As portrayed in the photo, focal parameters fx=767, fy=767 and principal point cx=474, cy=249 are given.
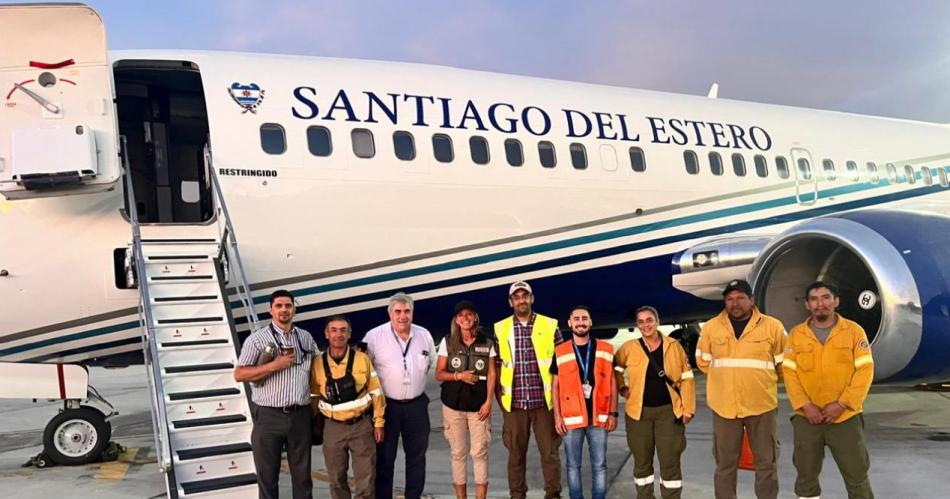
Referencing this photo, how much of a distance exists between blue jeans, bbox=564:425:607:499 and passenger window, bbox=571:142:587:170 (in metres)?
4.12

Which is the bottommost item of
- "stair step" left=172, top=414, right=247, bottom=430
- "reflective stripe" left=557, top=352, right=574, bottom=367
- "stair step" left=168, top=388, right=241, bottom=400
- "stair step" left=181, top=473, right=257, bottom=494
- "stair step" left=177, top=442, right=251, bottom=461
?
"stair step" left=181, top=473, right=257, bottom=494

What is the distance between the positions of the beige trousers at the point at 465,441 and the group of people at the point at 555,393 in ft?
0.03

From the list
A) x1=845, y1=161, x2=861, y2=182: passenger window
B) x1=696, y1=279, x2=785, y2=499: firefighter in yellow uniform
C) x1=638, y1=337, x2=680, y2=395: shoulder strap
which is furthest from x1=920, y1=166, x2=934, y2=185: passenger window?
x1=638, y1=337, x2=680, y2=395: shoulder strap

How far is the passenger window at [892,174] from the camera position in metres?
11.4

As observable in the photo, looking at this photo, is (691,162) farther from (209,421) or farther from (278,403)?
(209,421)

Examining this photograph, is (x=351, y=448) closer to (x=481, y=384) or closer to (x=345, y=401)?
(x=345, y=401)

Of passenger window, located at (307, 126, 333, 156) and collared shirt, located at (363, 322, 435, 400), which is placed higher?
passenger window, located at (307, 126, 333, 156)

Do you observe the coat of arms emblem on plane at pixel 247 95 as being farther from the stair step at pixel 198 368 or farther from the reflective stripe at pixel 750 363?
the reflective stripe at pixel 750 363

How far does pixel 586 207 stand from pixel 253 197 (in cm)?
370

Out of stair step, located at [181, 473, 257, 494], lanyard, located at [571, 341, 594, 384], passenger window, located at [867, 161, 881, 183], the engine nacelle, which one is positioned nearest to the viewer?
stair step, located at [181, 473, 257, 494]

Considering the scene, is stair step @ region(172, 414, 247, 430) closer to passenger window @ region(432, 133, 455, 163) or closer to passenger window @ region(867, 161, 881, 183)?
passenger window @ region(432, 133, 455, 163)

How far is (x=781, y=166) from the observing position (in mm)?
10430

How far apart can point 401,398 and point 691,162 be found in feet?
18.9

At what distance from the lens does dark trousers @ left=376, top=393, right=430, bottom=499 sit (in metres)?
5.43
